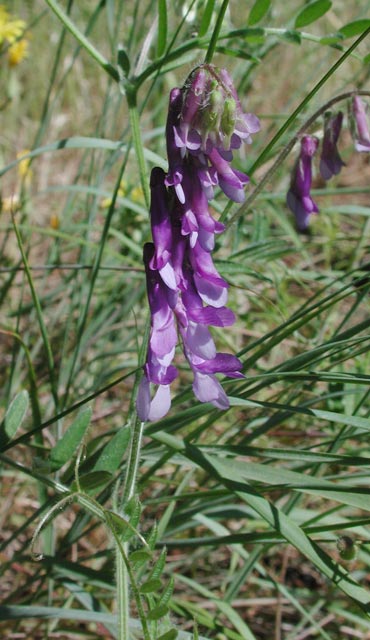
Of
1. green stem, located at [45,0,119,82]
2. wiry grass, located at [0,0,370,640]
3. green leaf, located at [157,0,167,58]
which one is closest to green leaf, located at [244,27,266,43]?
wiry grass, located at [0,0,370,640]

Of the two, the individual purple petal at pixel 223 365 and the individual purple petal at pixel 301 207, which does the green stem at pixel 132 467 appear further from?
the individual purple petal at pixel 301 207

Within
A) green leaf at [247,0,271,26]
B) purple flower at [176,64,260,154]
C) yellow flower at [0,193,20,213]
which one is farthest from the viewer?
yellow flower at [0,193,20,213]

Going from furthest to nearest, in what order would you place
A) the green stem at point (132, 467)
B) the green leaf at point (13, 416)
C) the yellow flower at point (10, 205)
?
the yellow flower at point (10, 205), the green leaf at point (13, 416), the green stem at point (132, 467)

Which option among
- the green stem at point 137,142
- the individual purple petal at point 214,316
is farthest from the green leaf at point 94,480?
the green stem at point 137,142

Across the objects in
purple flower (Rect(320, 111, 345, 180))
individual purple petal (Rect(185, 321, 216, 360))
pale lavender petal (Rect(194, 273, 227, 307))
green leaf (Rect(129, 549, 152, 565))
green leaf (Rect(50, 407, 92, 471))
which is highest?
purple flower (Rect(320, 111, 345, 180))

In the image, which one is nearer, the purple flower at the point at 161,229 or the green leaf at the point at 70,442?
the purple flower at the point at 161,229

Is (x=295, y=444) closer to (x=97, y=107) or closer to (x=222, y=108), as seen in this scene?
(x=222, y=108)

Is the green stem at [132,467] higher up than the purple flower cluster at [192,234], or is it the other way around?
the purple flower cluster at [192,234]

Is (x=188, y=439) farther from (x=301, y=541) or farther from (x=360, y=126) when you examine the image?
(x=360, y=126)

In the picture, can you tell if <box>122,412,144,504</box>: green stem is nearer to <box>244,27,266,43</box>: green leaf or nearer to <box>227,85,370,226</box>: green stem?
<box>227,85,370,226</box>: green stem
